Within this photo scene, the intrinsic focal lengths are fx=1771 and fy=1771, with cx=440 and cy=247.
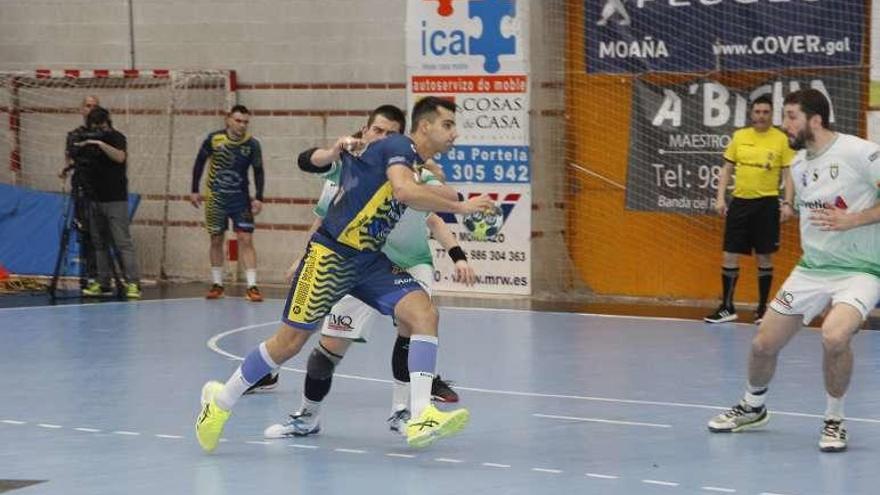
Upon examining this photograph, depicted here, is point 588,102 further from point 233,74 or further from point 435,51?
point 233,74

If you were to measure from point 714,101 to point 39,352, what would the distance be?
7532mm

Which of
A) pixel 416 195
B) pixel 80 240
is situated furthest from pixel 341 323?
pixel 80 240

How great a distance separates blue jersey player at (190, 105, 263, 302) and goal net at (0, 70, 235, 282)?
2204 millimetres

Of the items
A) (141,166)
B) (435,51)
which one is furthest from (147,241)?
(435,51)

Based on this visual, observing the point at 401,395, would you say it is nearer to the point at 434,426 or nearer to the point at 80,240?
the point at 434,426

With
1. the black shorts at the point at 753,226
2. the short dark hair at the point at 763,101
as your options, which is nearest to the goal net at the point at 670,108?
the short dark hair at the point at 763,101

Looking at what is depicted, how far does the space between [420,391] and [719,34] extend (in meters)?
9.62

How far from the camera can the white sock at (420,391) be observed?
980 cm

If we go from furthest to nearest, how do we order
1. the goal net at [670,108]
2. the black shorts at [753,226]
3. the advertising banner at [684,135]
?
the advertising banner at [684,135] < the goal net at [670,108] < the black shorts at [753,226]

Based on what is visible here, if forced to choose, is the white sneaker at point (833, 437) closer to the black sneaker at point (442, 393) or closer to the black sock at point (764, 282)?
the black sneaker at point (442, 393)

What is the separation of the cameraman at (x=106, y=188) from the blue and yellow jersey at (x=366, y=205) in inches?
385

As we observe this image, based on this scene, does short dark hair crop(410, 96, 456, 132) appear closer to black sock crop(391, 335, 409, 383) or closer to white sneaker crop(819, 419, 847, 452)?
black sock crop(391, 335, 409, 383)

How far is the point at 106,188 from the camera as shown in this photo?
19875 millimetres

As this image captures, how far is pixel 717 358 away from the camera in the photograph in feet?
47.3
